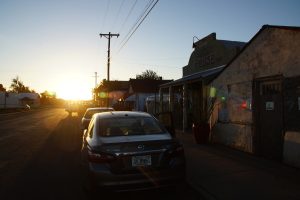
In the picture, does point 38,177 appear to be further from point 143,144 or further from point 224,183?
point 224,183

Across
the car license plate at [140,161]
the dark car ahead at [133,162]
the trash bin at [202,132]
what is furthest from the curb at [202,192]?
the trash bin at [202,132]

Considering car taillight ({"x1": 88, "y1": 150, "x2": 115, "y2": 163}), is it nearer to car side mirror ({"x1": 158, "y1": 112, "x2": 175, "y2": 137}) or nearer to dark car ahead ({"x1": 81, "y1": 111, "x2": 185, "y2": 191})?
dark car ahead ({"x1": 81, "y1": 111, "x2": 185, "y2": 191})

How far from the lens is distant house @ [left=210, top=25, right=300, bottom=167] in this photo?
936 cm

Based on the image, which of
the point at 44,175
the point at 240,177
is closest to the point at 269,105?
the point at 240,177

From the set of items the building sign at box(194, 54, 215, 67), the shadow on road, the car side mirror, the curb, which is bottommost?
the shadow on road

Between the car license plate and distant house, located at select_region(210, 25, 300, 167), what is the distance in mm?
4998

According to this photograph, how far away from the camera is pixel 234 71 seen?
12.9m

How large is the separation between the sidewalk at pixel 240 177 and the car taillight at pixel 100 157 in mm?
2167

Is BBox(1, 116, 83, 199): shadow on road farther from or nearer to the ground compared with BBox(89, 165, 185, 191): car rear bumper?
nearer to the ground

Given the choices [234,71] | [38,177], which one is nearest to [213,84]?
[234,71]

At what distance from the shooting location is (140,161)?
5.72 metres

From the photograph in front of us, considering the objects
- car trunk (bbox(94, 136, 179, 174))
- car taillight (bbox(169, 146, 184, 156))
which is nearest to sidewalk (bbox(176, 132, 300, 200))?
car taillight (bbox(169, 146, 184, 156))

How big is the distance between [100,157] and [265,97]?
6.82 metres

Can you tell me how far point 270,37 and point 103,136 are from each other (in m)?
6.58
